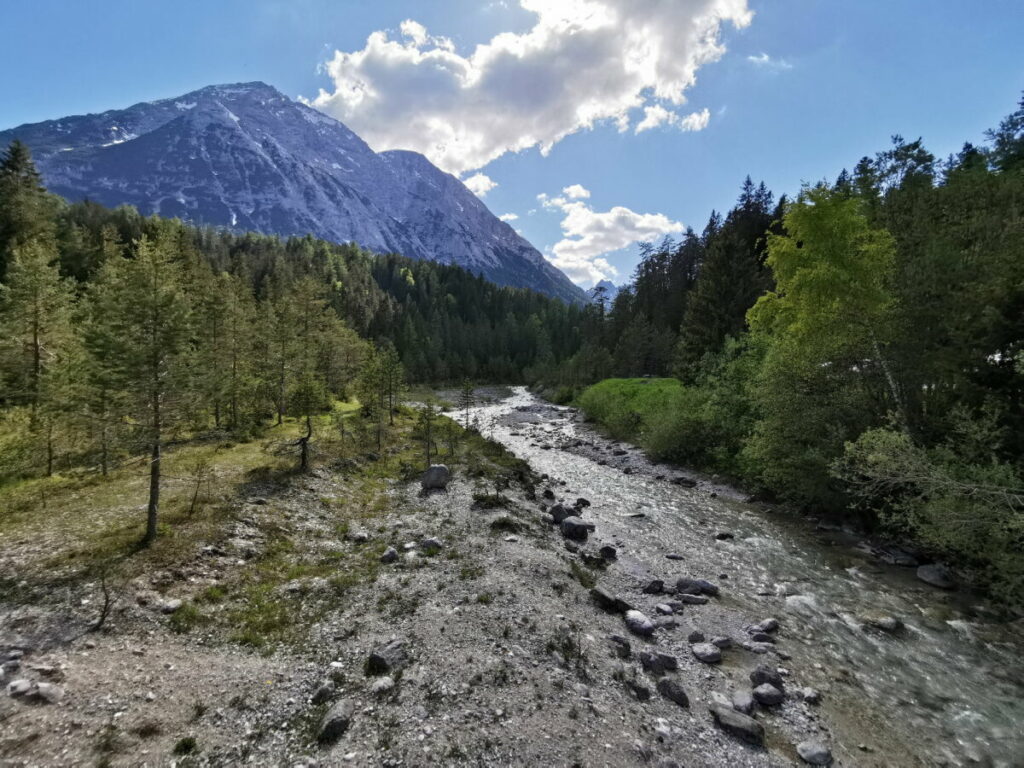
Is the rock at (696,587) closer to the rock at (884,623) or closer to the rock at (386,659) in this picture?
the rock at (884,623)

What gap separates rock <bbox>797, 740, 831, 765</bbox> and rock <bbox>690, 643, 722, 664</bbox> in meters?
2.94

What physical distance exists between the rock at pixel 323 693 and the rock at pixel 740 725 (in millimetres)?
8892

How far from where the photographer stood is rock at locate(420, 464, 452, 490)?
27.7 m

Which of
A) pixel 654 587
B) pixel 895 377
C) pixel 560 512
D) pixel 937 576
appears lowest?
pixel 560 512

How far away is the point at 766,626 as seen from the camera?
1414cm

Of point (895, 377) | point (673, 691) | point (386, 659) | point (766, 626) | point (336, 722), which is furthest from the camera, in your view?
point (895, 377)

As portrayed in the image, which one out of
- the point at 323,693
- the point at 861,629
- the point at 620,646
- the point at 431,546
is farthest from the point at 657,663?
the point at 431,546

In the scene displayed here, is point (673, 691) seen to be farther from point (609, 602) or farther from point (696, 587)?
point (696, 587)

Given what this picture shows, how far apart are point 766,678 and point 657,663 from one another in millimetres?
2740

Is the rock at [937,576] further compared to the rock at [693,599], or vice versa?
the rock at [937,576]

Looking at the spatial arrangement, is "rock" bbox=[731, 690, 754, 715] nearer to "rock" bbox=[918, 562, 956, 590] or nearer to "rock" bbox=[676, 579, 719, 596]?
"rock" bbox=[676, 579, 719, 596]

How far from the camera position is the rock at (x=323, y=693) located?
9875 mm

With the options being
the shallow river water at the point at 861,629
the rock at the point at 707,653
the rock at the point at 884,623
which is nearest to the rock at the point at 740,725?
the shallow river water at the point at 861,629

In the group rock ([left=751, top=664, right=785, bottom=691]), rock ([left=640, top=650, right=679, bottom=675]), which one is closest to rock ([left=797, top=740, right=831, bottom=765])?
rock ([left=751, top=664, right=785, bottom=691])
